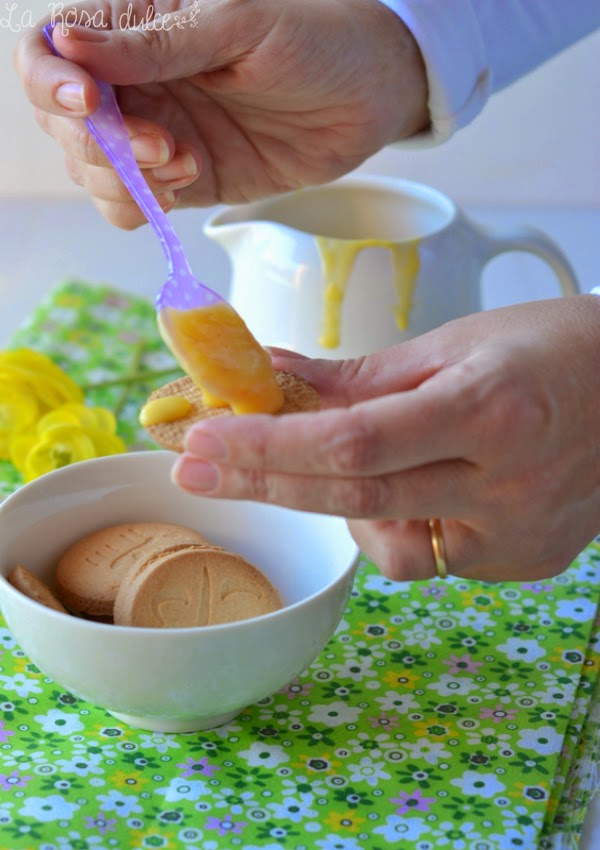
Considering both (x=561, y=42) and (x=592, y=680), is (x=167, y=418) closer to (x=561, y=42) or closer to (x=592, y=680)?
(x=592, y=680)

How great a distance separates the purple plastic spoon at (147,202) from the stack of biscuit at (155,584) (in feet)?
0.43

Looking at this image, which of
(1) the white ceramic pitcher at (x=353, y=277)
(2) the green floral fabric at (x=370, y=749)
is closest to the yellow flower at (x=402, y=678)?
(2) the green floral fabric at (x=370, y=749)

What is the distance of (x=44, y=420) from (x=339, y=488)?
465 millimetres

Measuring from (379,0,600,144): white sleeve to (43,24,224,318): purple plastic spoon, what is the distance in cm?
28

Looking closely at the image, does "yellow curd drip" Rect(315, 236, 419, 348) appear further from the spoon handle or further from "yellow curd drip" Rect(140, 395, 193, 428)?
"yellow curd drip" Rect(140, 395, 193, 428)

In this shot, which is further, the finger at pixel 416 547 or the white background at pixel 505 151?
the white background at pixel 505 151

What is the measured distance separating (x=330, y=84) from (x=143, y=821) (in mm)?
546

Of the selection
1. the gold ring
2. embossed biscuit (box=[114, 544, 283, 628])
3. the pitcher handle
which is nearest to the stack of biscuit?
embossed biscuit (box=[114, 544, 283, 628])

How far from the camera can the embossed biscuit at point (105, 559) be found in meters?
0.67

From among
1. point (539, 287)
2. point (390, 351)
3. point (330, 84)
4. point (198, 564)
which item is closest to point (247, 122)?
point (330, 84)

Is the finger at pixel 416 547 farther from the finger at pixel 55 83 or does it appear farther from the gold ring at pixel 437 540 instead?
the finger at pixel 55 83

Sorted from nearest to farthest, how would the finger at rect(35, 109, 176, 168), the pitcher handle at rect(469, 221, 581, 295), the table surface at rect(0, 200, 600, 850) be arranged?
1. the finger at rect(35, 109, 176, 168)
2. the pitcher handle at rect(469, 221, 581, 295)
3. the table surface at rect(0, 200, 600, 850)

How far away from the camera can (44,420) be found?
927mm

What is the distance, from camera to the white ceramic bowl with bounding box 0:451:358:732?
576 mm
